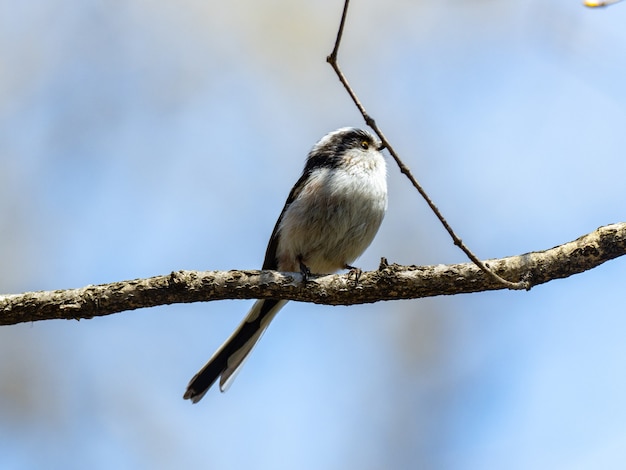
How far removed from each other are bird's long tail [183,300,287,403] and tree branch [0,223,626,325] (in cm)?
126

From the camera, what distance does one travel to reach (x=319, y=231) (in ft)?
16.6

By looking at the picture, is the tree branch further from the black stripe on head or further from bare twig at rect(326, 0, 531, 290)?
the black stripe on head

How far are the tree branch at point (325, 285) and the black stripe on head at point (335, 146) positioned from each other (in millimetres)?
1766

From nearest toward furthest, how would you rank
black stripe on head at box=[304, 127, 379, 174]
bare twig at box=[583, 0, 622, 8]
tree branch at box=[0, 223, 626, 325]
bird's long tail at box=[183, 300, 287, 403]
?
bare twig at box=[583, 0, 622, 8], tree branch at box=[0, 223, 626, 325], bird's long tail at box=[183, 300, 287, 403], black stripe on head at box=[304, 127, 379, 174]

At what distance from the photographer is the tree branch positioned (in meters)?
3.52

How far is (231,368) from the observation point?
4.93m

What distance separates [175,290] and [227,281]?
0.91ft

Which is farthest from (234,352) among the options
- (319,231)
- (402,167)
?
(402,167)

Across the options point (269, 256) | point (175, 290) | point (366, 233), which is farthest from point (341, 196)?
point (175, 290)

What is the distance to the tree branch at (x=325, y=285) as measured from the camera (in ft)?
11.5

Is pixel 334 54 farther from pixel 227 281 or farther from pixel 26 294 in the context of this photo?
pixel 26 294

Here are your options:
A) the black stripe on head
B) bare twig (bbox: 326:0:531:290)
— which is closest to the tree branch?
bare twig (bbox: 326:0:531:290)

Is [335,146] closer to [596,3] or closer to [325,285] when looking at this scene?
[325,285]

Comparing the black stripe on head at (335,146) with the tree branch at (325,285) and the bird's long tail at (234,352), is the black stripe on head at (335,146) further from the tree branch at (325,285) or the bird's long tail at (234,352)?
the tree branch at (325,285)
